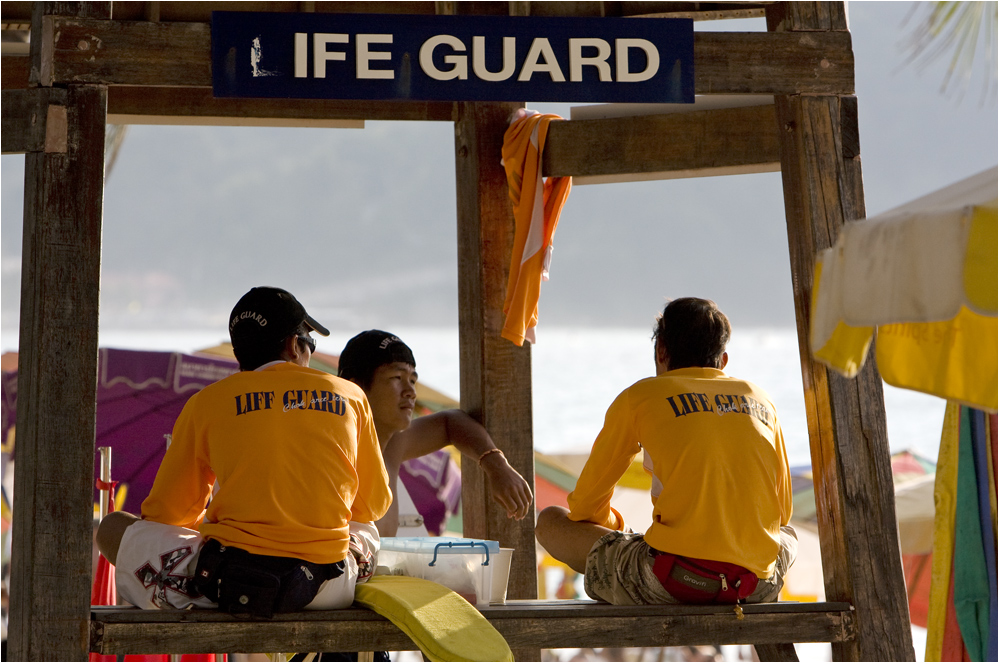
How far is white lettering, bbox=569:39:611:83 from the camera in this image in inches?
146

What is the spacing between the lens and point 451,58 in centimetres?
368

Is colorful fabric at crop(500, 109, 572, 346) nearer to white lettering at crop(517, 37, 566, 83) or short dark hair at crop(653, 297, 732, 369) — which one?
white lettering at crop(517, 37, 566, 83)

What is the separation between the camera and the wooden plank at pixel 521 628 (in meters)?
3.18

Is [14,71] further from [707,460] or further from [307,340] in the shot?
[707,460]

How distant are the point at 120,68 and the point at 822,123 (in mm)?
2316

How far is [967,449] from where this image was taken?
3.60 meters

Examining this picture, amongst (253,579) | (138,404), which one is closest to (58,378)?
(253,579)

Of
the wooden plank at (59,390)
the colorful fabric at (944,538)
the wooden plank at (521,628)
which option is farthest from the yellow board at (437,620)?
the colorful fabric at (944,538)

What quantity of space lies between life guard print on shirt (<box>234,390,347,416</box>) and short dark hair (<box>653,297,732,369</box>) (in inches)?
43.3

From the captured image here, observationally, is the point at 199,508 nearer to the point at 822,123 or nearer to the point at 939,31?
the point at 822,123

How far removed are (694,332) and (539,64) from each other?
3.33ft

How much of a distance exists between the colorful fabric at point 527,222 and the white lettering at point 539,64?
45.3 inches

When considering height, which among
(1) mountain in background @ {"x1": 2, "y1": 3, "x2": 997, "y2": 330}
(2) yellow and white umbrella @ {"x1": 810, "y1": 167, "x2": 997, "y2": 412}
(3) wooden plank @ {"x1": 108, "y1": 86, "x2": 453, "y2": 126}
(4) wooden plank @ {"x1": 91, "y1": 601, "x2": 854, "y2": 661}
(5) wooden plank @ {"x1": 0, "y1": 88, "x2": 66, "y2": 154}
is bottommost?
(4) wooden plank @ {"x1": 91, "y1": 601, "x2": 854, "y2": 661}

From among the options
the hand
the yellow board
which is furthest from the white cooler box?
the hand
